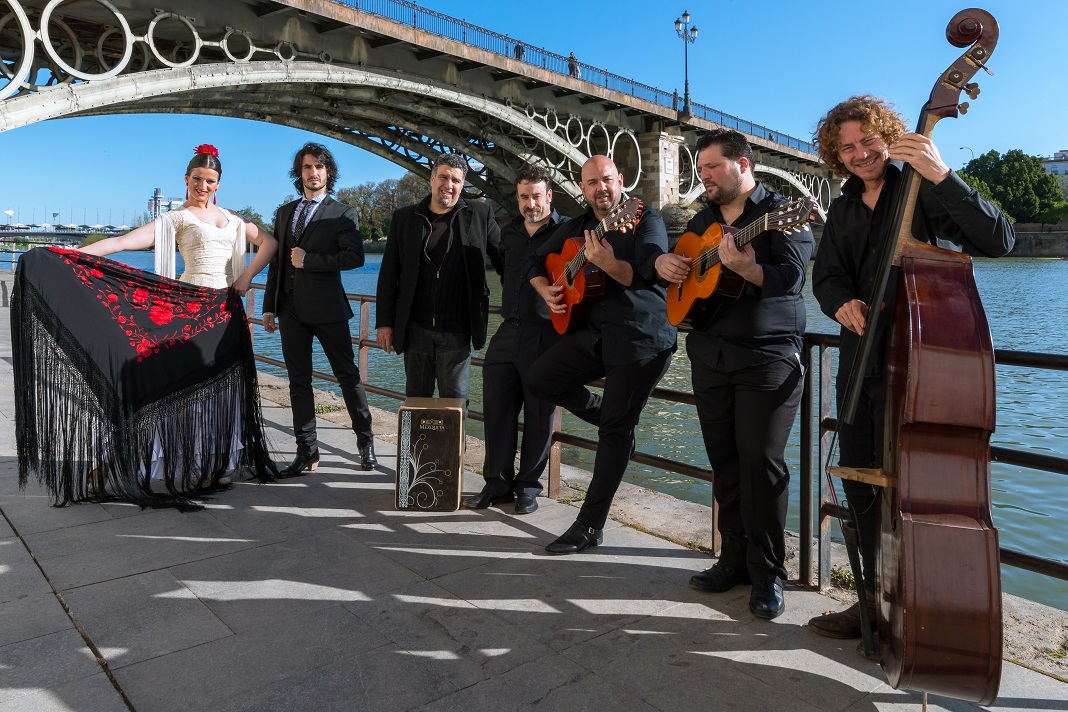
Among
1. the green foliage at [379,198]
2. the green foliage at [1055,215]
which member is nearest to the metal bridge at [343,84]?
the green foliage at [379,198]

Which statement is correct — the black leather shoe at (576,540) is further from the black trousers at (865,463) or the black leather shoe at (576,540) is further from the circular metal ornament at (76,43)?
the circular metal ornament at (76,43)

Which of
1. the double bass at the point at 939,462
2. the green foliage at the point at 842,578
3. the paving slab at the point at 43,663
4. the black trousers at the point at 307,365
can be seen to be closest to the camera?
the double bass at the point at 939,462

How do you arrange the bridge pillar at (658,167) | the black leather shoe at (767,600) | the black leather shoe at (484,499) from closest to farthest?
the black leather shoe at (767,600)
the black leather shoe at (484,499)
the bridge pillar at (658,167)

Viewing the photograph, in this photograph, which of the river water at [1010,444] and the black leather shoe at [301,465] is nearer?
the black leather shoe at [301,465]

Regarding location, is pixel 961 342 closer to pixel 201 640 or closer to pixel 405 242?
pixel 201 640

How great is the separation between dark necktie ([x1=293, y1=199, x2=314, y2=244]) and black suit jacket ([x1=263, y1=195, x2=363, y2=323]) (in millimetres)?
29

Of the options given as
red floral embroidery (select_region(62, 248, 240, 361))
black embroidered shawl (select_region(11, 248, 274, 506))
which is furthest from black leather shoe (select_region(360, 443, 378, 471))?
red floral embroidery (select_region(62, 248, 240, 361))

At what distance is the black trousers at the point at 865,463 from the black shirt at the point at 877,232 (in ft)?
0.42

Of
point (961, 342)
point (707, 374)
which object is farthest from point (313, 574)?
point (961, 342)

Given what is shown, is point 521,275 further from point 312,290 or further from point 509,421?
point 312,290

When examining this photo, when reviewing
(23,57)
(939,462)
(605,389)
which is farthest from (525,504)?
(23,57)

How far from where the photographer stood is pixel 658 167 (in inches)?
1352

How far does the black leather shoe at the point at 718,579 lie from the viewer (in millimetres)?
3055

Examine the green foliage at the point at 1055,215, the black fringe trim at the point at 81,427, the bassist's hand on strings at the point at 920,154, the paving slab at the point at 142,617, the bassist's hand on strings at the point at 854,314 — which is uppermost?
the green foliage at the point at 1055,215
